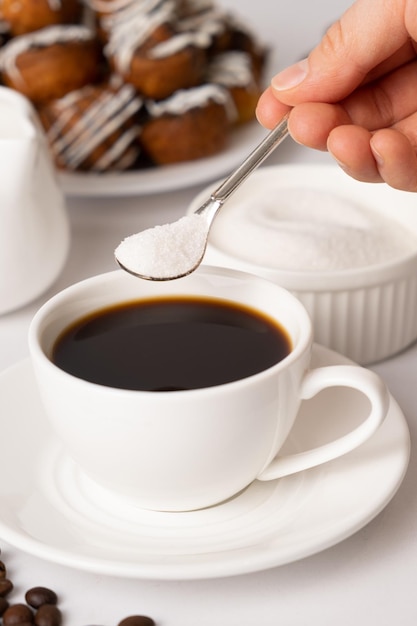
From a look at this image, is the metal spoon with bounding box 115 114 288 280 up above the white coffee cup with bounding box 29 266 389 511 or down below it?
above

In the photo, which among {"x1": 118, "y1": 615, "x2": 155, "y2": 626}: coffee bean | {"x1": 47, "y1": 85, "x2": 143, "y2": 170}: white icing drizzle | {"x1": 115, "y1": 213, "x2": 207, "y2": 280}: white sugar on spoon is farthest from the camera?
{"x1": 47, "y1": 85, "x2": 143, "y2": 170}: white icing drizzle

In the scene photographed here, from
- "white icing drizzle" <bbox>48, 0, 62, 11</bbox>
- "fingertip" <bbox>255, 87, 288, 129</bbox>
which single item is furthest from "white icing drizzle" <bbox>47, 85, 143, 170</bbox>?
"fingertip" <bbox>255, 87, 288, 129</bbox>

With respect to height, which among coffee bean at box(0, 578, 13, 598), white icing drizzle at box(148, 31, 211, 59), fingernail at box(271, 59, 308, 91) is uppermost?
fingernail at box(271, 59, 308, 91)

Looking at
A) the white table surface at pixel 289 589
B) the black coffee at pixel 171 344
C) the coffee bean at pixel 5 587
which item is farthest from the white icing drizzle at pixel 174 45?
the coffee bean at pixel 5 587

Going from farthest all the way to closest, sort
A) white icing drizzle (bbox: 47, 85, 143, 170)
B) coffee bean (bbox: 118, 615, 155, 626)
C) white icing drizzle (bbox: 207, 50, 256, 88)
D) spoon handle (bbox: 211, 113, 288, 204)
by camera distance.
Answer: white icing drizzle (bbox: 207, 50, 256, 88) → white icing drizzle (bbox: 47, 85, 143, 170) → spoon handle (bbox: 211, 113, 288, 204) → coffee bean (bbox: 118, 615, 155, 626)

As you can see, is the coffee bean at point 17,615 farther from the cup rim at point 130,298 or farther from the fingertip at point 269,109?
the fingertip at point 269,109

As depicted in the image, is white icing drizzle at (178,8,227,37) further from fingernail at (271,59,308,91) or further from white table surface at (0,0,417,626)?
white table surface at (0,0,417,626)

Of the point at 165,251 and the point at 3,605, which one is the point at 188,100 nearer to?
the point at 165,251

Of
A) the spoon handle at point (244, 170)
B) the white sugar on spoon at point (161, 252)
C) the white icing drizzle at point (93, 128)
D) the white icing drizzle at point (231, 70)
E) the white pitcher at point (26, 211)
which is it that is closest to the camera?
the white sugar on spoon at point (161, 252)
